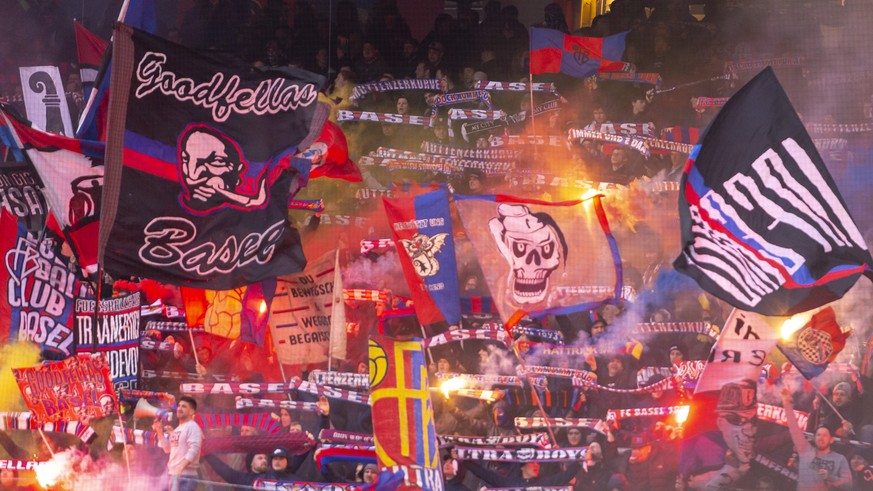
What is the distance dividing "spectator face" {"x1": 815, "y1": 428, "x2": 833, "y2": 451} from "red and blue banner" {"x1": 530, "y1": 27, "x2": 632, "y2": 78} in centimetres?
384

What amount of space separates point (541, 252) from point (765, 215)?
2.39m

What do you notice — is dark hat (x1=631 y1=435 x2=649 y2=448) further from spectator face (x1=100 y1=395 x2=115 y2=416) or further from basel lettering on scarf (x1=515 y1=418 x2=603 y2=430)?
spectator face (x1=100 y1=395 x2=115 y2=416)

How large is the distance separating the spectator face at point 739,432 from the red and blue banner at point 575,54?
12.0 ft

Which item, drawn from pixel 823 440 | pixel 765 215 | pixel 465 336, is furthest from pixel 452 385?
pixel 765 215

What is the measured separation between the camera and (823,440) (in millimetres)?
6836

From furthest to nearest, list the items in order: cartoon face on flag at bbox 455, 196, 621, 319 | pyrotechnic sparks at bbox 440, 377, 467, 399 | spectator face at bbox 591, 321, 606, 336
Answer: spectator face at bbox 591, 321, 606, 336
pyrotechnic sparks at bbox 440, 377, 467, 399
cartoon face on flag at bbox 455, 196, 621, 319

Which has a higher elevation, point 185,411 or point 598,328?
point 598,328

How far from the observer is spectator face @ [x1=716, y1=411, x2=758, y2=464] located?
265 inches

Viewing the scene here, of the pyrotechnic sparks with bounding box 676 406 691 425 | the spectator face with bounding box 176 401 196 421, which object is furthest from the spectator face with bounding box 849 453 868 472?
the spectator face with bounding box 176 401 196 421

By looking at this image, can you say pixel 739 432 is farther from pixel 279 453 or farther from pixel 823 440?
pixel 279 453

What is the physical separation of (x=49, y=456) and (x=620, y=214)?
17.4 feet

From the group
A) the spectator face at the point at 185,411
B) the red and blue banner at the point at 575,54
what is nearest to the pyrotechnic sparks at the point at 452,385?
the spectator face at the point at 185,411

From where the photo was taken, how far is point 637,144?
8719mm

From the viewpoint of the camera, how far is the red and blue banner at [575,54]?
28.5 feet
